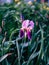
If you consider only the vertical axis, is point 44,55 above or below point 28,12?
below

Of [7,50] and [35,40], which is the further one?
[35,40]

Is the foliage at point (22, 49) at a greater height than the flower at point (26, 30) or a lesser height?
lesser

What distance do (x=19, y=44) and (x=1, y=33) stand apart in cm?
33

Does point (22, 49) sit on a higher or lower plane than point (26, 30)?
lower

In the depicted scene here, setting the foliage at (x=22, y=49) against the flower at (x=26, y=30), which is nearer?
the foliage at (x=22, y=49)

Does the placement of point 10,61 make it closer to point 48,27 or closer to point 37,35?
point 37,35

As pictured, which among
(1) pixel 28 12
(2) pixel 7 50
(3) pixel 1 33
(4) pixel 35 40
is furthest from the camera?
(1) pixel 28 12

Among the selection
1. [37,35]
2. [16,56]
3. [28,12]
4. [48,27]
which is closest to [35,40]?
[37,35]

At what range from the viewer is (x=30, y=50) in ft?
7.02

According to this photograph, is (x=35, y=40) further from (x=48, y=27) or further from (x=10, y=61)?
(x=48, y=27)

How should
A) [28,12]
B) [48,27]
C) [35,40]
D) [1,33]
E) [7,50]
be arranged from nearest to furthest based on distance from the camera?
[7,50] < [35,40] < [1,33] < [48,27] < [28,12]

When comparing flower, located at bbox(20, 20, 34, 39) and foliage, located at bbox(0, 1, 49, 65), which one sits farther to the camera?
flower, located at bbox(20, 20, 34, 39)

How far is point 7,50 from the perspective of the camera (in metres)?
2.06

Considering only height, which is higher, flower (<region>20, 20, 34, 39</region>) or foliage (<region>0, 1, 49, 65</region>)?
flower (<region>20, 20, 34, 39</region>)
